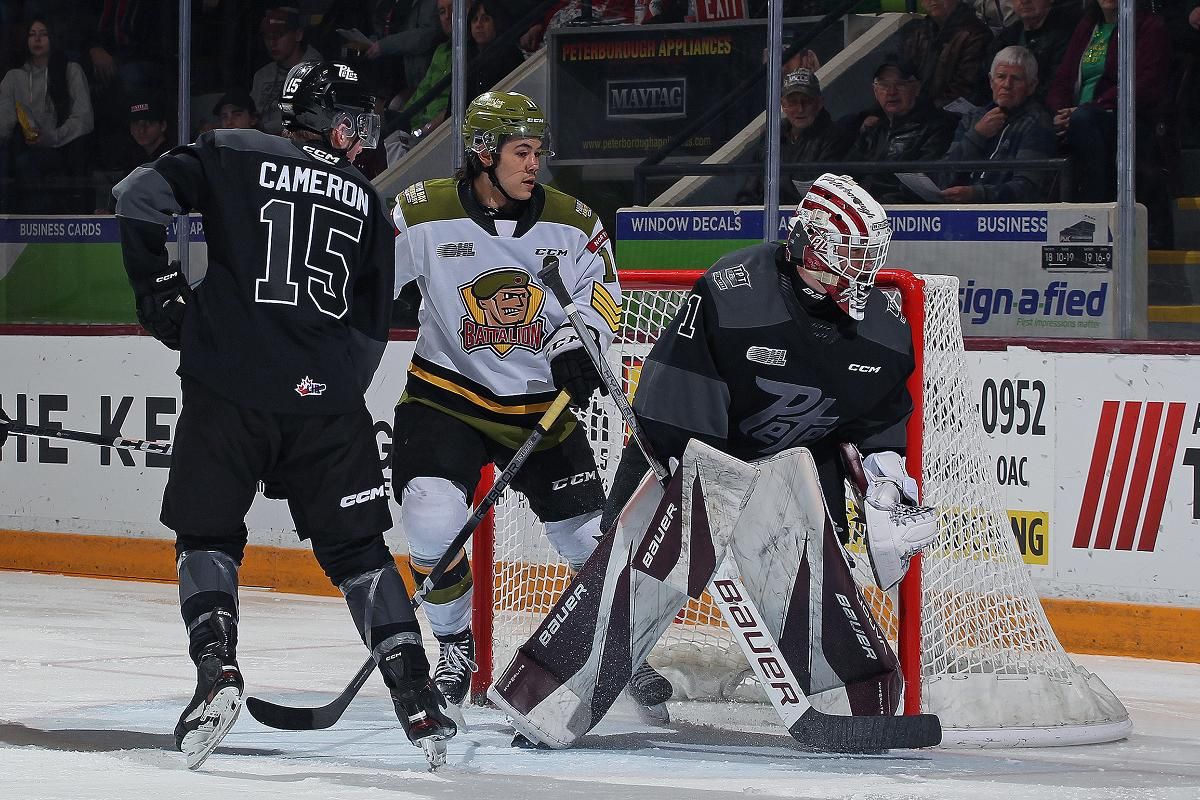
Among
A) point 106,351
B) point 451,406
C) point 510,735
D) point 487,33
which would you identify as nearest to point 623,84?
point 487,33

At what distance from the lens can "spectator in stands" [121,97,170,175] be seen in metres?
7.34

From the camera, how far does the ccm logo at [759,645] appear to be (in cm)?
374

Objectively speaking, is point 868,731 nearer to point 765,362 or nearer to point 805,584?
point 805,584

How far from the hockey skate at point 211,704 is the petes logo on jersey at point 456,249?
1158 millimetres

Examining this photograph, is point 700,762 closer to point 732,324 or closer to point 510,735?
point 510,735

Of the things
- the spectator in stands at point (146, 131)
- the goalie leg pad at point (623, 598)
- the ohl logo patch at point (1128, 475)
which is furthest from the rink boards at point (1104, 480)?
the spectator in stands at point (146, 131)

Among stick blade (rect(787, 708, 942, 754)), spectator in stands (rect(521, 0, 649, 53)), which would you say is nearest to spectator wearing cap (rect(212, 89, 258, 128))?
spectator in stands (rect(521, 0, 649, 53))

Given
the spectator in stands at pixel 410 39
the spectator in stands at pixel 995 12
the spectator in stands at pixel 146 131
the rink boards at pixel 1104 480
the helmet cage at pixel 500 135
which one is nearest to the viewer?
the helmet cage at pixel 500 135

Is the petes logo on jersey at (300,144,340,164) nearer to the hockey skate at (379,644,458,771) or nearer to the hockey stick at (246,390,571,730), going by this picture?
the hockey stick at (246,390,571,730)

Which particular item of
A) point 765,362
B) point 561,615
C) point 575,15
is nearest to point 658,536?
point 561,615

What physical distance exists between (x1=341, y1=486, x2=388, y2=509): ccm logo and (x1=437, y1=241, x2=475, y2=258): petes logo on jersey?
811mm

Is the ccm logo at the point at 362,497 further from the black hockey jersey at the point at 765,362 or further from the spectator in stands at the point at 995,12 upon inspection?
the spectator in stands at the point at 995,12

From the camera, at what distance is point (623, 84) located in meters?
6.62

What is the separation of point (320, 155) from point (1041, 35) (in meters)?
3.12
